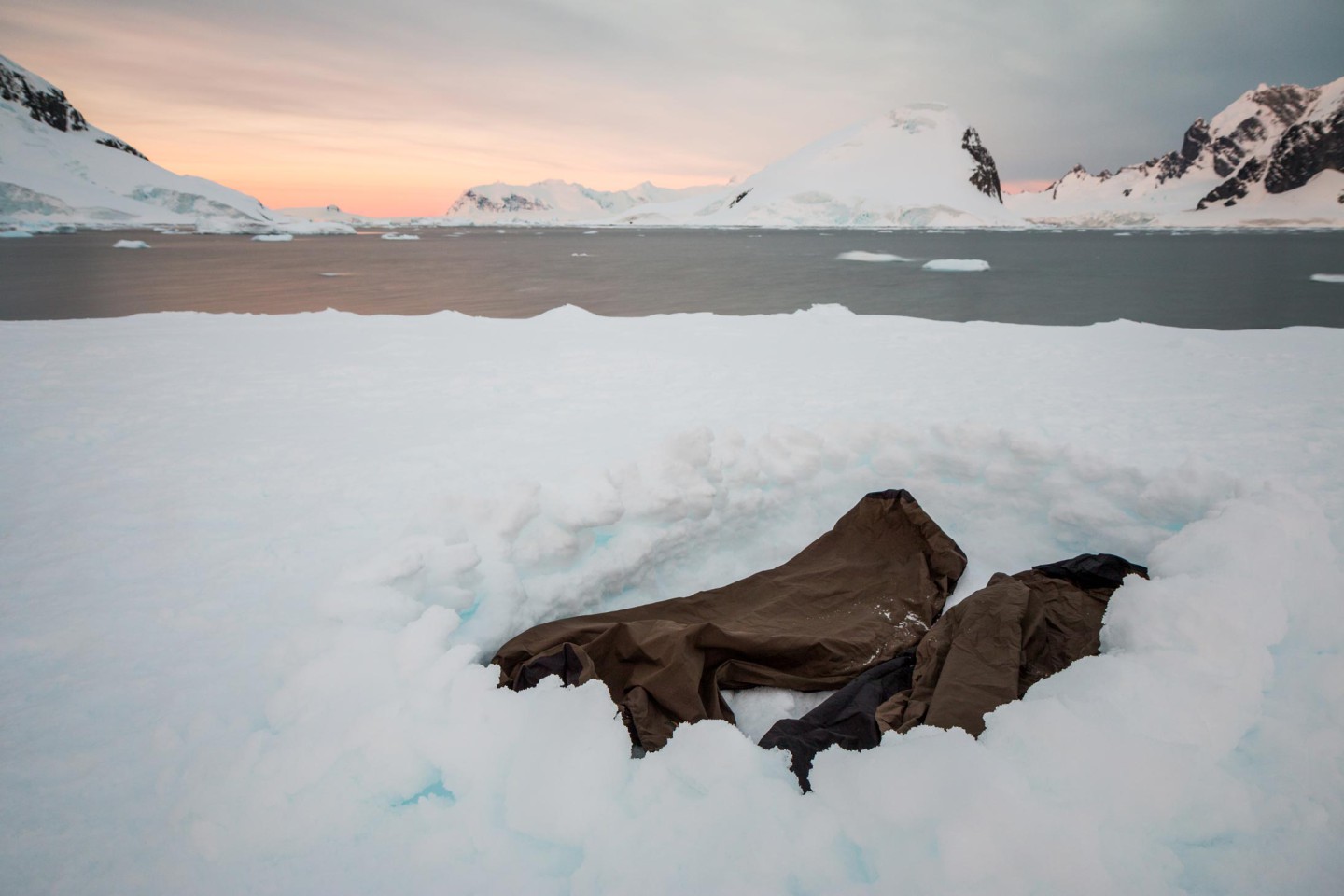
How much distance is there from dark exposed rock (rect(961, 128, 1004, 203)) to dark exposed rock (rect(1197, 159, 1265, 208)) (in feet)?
116

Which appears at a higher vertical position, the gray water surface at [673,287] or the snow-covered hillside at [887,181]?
the snow-covered hillside at [887,181]

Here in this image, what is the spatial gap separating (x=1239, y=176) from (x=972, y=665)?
14139 centimetres

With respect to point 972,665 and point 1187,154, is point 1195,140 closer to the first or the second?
point 1187,154

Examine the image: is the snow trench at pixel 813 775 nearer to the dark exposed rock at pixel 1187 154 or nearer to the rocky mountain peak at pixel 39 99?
the rocky mountain peak at pixel 39 99

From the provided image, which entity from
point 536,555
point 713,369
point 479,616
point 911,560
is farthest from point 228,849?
point 713,369

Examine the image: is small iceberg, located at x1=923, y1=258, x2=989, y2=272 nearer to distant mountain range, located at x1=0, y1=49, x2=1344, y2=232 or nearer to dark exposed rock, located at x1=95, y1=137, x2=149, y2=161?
distant mountain range, located at x1=0, y1=49, x2=1344, y2=232

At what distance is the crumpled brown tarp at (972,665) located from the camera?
2.03 metres

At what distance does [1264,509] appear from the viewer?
7.73 ft

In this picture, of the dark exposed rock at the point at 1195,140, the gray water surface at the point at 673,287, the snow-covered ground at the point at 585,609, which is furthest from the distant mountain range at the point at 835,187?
the snow-covered ground at the point at 585,609

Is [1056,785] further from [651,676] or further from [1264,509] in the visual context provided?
[1264,509]

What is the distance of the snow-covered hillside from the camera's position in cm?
8238

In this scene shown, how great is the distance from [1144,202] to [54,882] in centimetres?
16948

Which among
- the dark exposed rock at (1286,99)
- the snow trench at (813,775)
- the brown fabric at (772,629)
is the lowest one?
the brown fabric at (772,629)

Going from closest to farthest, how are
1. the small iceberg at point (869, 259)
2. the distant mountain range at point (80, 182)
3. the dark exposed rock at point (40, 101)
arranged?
the small iceberg at point (869, 259) < the distant mountain range at point (80, 182) < the dark exposed rock at point (40, 101)
